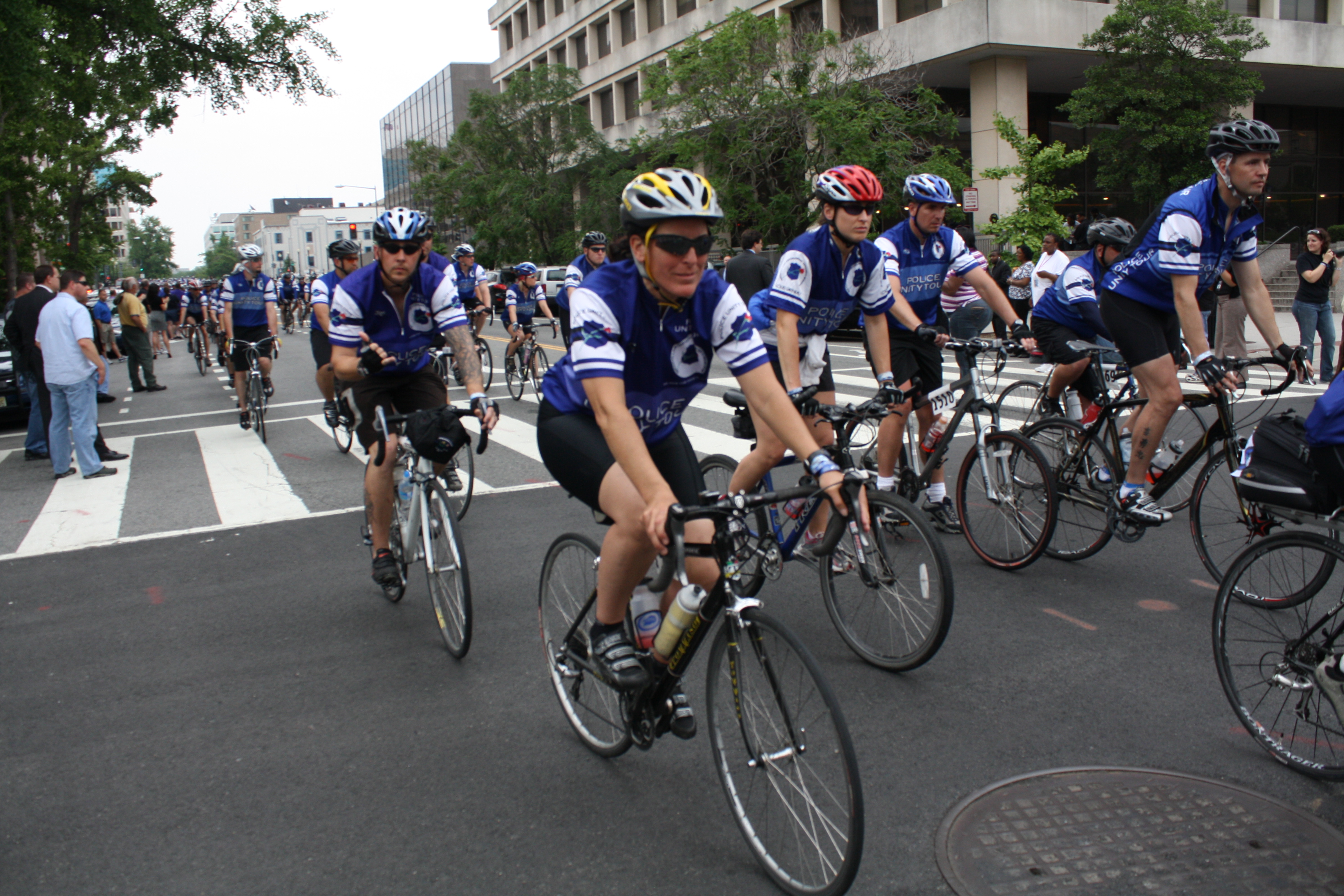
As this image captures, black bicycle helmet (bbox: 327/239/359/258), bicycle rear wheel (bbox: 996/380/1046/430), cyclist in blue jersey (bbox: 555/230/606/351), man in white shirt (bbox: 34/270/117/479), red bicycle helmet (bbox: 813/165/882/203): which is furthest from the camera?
cyclist in blue jersey (bbox: 555/230/606/351)

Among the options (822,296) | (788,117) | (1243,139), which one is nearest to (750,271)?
(822,296)

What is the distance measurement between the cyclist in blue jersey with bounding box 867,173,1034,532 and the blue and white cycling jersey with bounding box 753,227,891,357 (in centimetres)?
36

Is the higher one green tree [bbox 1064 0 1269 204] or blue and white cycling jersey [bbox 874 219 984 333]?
green tree [bbox 1064 0 1269 204]

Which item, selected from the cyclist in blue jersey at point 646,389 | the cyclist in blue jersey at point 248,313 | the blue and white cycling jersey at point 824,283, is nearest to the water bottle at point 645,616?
the cyclist in blue jersey at point 646,389

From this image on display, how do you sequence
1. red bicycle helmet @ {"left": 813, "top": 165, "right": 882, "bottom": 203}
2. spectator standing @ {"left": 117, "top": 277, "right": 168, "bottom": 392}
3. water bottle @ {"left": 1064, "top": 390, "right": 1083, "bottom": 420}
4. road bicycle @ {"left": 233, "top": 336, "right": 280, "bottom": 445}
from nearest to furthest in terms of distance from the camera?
red bicycle helmet @ {"left": 813, "top": 165, "right": 882, "bottom": 203}, water bottle @ {"left": 1064, "top": 390, "right": 1083, "bottom": 420}, road bicycle @ {"left": 233, "top": 336, "right": 280, "bottom": 445}, spectator standing @ {"left": 117, "top": 277, "right": 168, "bottom": 392}

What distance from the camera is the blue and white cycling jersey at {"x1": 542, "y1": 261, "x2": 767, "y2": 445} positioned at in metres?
3.19

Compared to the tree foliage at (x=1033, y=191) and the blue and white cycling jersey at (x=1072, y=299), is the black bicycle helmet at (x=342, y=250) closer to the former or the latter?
the blue and white cycling jersey at (x=1072, y=299)

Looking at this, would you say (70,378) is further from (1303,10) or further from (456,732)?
(1303,10)

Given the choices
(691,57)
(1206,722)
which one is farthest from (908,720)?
(691,57)

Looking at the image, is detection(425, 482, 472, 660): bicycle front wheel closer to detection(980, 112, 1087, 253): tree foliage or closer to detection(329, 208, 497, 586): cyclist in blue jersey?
detection(329, 208, 497, 586): cyclist in blue jersey

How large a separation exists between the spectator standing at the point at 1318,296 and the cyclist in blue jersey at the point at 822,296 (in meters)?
10.0

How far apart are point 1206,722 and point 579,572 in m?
2.34

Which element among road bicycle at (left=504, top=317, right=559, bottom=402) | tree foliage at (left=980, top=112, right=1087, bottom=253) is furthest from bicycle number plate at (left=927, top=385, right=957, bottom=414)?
tree foliage at (left=980, top=112, right=1087, bottom=253)

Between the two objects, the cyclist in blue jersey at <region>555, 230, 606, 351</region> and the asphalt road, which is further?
the cyclist in blue jersey at <region>555, 230, 606, 351</region>
